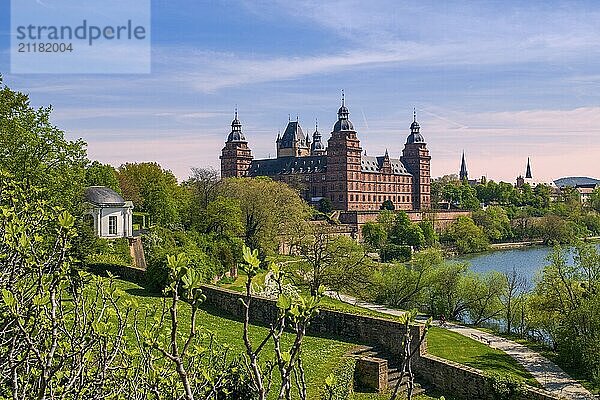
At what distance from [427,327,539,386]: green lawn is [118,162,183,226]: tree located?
72.0ft

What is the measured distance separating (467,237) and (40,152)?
179 feet

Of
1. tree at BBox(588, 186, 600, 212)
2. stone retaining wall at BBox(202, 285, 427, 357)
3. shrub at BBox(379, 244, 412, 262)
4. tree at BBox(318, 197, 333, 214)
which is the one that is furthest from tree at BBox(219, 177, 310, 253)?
tree at BBox(588, 186, 600, 212)

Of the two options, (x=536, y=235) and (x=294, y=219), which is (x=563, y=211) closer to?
(x=536, y=235)

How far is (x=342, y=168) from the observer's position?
8319 centimetres

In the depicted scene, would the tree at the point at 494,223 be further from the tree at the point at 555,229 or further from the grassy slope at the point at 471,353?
the grassy slope at the point at 471,353

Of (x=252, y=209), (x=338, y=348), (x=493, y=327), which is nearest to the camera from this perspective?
(x=338, y=348)

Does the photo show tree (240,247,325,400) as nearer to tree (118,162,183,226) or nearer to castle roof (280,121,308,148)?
tree (118,162,183,226)

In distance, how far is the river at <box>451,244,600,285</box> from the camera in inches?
1884

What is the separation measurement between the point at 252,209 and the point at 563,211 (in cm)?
6659

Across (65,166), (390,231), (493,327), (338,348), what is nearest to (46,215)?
(338,348)

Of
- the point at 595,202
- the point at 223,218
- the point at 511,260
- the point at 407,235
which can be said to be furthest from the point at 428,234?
the point at 595,202

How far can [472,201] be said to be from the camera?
96.1 meters

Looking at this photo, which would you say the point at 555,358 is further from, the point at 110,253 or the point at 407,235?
the point at 407,235

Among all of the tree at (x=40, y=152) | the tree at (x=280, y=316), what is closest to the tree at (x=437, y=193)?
the tree at (x=40, y=152)
